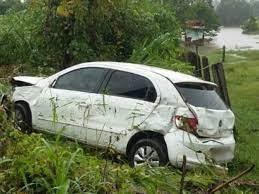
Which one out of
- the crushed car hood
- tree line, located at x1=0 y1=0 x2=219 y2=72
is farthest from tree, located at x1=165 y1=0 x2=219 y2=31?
the crushed car hood

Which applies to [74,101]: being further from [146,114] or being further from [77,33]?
[77,33]

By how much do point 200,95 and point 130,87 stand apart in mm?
976

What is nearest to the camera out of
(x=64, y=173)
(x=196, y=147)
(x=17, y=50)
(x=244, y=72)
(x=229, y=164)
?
(x=64, y=173)

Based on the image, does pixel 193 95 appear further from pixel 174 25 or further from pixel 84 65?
pixel 174 25

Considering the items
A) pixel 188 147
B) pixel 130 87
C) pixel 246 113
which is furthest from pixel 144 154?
pixel 246 113

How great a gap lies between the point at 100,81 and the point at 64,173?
16.1 ft

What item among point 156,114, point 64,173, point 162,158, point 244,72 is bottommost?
point 244,72

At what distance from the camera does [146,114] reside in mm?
7793

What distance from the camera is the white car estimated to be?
761 cm

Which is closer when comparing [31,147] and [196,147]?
[31,147]

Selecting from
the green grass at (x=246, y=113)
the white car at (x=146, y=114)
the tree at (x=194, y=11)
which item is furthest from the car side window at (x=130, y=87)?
the tree at (x=194, y=11)

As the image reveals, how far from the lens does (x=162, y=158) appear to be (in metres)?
7.57

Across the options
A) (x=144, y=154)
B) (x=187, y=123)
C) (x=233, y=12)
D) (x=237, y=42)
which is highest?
(x=187, y=123)

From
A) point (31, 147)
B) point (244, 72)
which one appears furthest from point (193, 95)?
point (244, 72)
